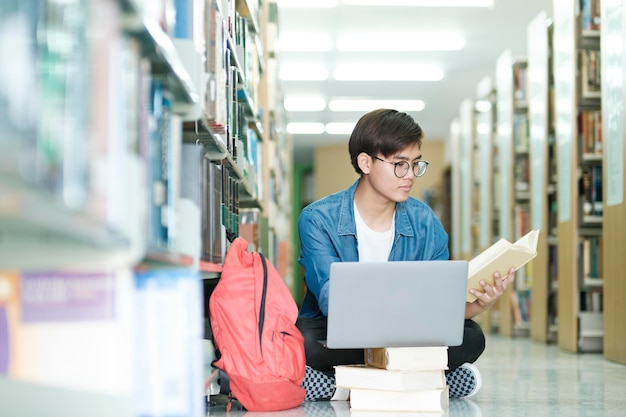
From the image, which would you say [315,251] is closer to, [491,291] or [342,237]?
[342,237]

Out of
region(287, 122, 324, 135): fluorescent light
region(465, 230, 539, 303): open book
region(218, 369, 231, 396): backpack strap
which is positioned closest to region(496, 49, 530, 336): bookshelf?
region(465, 230, 539, 303): open book

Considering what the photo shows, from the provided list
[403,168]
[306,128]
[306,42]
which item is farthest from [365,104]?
[403,168]

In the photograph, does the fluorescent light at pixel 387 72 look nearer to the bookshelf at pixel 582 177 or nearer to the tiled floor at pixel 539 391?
the bookshelf at pixel 582 177

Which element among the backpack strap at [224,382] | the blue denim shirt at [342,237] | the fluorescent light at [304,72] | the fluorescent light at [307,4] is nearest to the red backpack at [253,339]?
the backpack strap at [224,382]

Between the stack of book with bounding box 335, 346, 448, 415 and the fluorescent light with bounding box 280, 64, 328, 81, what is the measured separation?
6.98 meters

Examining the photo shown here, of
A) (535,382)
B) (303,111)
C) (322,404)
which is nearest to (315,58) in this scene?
(303,111)

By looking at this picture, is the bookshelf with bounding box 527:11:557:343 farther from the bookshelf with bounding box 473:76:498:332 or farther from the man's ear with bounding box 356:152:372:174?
the man's ear with bounding box 356:152:372:174

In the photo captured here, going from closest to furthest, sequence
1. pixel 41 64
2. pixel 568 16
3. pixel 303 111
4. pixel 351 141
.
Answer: pixel 41 64 < pixel 351 141 < pixel 568 16 < pixel 303 111

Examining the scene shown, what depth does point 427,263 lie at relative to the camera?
224 centimetres

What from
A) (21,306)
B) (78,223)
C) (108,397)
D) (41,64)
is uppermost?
(41,64)

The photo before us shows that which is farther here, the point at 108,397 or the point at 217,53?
the point at 217,53

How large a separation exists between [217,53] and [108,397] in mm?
1277

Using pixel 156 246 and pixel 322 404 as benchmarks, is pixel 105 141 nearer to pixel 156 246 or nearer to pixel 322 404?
pixel 156 246

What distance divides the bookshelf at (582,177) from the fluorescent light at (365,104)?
5690 mm
